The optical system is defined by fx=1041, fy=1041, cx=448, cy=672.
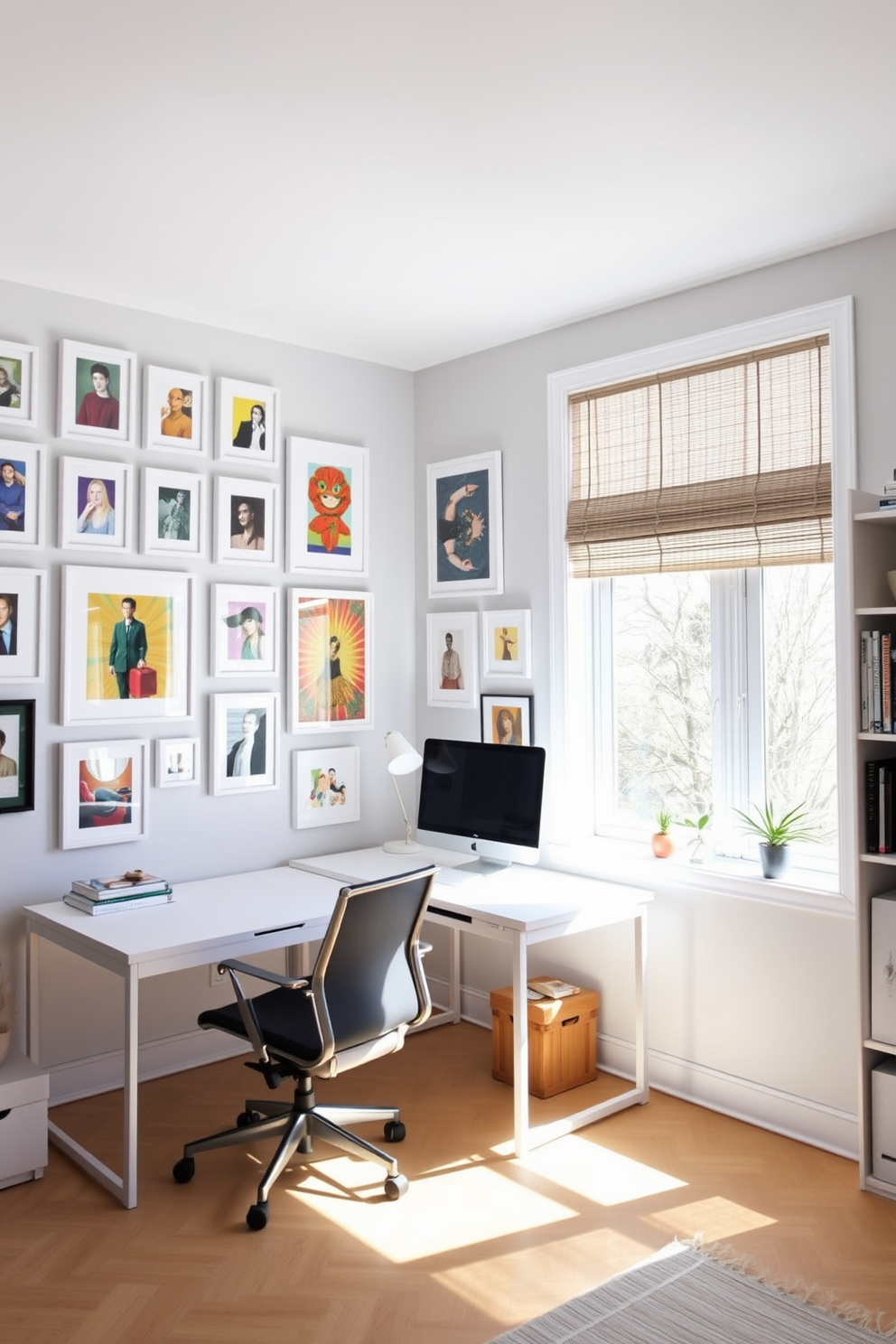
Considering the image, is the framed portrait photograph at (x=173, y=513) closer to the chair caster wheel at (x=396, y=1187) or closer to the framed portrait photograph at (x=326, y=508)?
the framed portrait photograph at (x=326, y=508)

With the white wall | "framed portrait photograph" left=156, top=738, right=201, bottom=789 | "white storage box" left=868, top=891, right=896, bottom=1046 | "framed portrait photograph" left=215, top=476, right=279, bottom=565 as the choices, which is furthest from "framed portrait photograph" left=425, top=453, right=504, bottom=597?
"white storage box" left=868, top=891, right=896, bottom=1046

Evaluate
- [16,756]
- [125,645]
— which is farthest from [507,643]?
[16,756]

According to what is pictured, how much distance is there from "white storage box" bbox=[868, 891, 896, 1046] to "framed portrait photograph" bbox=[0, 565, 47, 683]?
107 inches

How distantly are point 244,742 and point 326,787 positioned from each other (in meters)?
0.45

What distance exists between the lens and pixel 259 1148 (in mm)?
3254

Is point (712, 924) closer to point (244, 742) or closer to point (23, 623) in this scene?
point (244, 742)

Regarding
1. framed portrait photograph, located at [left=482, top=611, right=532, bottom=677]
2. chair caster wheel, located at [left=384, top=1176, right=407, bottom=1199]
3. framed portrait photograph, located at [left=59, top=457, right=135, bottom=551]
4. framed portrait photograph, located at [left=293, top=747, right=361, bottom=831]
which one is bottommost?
chair caster wheel, located at [left=384, top=1176, right=407, bottom=1199]

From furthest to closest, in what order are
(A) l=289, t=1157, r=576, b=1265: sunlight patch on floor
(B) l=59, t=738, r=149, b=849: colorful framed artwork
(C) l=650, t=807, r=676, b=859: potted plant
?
(C) l=650, t=807, r=676, b=859: potted plant
(B) l=59, t=738, r=149, b=849: colorful framed artwork
(A) l=289, t=1157, r=576, b=1265: sunlight patch on floor

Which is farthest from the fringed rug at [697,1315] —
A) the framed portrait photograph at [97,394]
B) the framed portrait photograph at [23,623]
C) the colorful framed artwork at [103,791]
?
the framed portrait photograph at [97,394]

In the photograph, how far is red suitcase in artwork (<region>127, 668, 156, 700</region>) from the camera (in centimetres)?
372

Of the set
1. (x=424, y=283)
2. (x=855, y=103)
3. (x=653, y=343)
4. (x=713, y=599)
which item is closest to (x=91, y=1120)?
(x=713, y=599)

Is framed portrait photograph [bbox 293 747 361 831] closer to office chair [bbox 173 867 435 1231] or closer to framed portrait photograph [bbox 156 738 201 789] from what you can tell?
framed portrait photograph [bbox 156 738 201 789]

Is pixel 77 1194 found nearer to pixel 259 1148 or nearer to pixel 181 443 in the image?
pixel 259 1148

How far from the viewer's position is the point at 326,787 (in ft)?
14.1
